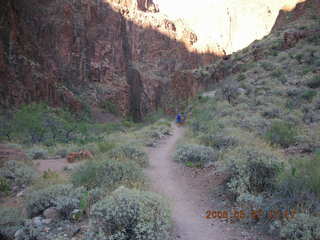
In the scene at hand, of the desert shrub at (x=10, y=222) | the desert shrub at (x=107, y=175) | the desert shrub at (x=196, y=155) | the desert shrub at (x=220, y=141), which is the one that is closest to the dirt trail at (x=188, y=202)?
the desert shrub at (x=196, y=155)

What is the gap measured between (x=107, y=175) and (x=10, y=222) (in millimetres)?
2099

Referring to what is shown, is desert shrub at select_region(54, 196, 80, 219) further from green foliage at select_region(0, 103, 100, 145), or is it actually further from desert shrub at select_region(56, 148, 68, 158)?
green foliage at select_region(0, 103, 100, 145)

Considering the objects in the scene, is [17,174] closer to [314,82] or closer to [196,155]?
[196,155]

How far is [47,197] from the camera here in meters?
4.98

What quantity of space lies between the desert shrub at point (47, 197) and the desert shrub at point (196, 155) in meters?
4.03

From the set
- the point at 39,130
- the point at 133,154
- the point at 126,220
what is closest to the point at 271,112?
the point at 133,154

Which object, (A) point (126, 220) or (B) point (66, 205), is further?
(B) point (66, 205)

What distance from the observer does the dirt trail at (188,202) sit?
3.85 meters

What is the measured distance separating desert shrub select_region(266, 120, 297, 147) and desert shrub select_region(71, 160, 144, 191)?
15.8ft

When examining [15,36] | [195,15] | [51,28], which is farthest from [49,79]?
[195,15]

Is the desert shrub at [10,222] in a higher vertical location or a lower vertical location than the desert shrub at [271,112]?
lower

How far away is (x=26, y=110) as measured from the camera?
72.4ft

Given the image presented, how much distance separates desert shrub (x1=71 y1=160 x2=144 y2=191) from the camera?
211 inches
